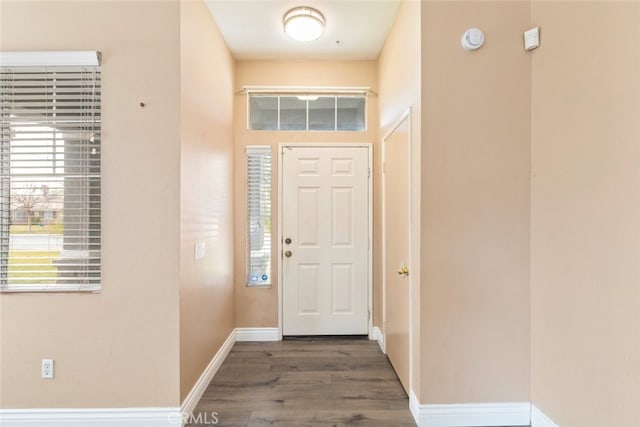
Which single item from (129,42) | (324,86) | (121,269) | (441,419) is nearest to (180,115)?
(129,42)

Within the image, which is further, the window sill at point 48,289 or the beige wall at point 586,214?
the window sill at point 48,289

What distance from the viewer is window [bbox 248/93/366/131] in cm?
330

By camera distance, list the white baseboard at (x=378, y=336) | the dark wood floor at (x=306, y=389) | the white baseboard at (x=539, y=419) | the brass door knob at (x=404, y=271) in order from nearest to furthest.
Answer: the white baseboard at (x=539, y=419) < the dark wood floor at (x=306, y=389) < the brass door knob at (x=404, y=271) < the white baseboard at (x=378, y=336)

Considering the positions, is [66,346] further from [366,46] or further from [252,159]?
[366,46]

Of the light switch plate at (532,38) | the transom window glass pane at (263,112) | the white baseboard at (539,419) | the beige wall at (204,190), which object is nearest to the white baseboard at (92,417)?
the beige wall at (204,190)

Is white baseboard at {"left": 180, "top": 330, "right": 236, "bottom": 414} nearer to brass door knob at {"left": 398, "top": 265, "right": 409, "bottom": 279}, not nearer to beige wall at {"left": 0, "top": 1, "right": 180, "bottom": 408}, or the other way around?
beige wall at {"left": 0, "top": 1, "right": 180, "bottom": 408}

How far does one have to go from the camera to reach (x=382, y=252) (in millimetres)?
3111

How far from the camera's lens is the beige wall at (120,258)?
1.90 m

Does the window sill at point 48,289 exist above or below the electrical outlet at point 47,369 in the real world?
above

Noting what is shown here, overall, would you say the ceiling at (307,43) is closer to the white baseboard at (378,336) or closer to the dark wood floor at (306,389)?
the white baseboard at (378,336)

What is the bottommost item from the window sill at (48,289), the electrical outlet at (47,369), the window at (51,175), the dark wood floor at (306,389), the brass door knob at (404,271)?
the dark wood floor at (306,389)

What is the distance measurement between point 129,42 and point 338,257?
243 centimetres

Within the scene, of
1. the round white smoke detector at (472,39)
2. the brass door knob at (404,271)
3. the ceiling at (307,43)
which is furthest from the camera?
the ceiling at (307,43)

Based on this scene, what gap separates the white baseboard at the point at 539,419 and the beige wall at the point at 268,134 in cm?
221
